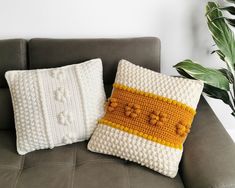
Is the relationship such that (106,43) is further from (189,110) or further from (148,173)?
(148,173)

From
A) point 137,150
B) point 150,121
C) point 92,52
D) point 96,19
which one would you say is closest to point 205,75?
point 150,121

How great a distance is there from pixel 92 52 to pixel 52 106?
0.34m

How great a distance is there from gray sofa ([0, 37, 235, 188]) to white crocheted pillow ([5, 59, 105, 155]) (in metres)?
0.07

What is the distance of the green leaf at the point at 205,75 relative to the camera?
1332 mm

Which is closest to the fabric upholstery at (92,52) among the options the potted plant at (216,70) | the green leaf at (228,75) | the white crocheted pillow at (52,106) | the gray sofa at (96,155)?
the gray sofa at (96,155)

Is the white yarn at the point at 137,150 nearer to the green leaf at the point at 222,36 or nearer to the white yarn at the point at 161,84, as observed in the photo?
the white yarn at the point at 161,84

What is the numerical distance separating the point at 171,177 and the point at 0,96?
0.92 m

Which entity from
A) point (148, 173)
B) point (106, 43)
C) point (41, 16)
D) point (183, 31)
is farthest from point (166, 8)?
point (148, 173)

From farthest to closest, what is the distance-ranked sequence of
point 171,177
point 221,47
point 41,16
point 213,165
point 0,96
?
point 41,16, point 0,96, point 221,47, point 171,177, point 213,165

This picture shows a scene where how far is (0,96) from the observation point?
1.54 m

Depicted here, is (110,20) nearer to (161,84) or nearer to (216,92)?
(161,84)

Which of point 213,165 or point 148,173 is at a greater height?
point 213,165

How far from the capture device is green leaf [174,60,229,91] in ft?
4.37

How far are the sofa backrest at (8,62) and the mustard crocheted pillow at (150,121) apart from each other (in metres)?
0.47
